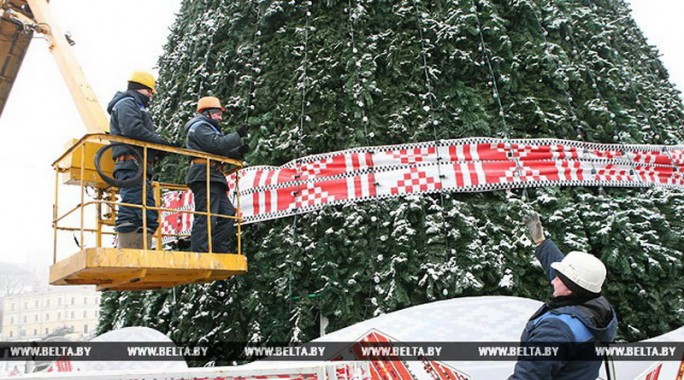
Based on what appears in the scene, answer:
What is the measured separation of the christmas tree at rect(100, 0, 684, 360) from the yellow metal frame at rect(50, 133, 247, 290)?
93cm

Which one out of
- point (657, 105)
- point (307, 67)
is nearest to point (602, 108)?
point (657, 105)

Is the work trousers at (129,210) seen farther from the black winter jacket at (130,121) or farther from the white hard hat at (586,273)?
the white hard hat at (586,273)

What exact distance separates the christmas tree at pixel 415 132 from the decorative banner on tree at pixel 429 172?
160 millimetres

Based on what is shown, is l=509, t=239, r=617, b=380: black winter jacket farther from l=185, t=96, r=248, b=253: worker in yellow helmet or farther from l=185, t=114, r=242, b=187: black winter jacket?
l=185, t=114, r=242, b=187: black winter jacket

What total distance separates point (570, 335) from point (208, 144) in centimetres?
428

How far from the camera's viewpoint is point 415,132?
6.77m

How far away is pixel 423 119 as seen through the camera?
685 cm

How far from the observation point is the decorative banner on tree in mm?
6527

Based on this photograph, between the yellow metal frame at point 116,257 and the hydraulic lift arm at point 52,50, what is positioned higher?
the hydraulic lift arm at point 52,50

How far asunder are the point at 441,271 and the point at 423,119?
1958 mm

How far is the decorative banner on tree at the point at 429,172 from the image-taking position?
6527 millimetres

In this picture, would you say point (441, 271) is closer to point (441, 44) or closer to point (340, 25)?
point (441, 44)

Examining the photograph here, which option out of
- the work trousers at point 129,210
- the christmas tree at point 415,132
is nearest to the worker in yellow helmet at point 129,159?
the work trousers at point 129,210

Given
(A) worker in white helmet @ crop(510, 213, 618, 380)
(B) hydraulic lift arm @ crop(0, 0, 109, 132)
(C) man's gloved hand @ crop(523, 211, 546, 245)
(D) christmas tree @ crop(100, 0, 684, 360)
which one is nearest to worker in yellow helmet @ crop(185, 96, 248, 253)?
(D) christmas tree @ crop(100, 0, 684, 360)
